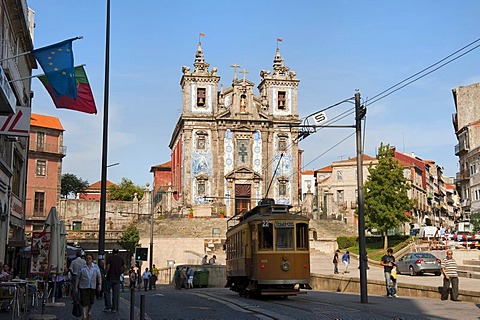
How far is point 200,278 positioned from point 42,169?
30477mm

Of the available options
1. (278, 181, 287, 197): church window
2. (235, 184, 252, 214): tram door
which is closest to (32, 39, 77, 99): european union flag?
(235, 184, 252, 214): tram door

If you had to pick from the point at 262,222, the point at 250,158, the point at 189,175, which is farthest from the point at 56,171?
the point at 262,222

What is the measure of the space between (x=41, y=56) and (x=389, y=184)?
41174 millimetres

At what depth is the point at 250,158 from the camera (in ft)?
238

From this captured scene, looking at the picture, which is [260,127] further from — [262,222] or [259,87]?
[262,222]

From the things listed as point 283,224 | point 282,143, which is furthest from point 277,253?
point 282,143

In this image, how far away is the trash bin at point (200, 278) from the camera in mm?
43094

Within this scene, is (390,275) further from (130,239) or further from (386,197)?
(130,239)

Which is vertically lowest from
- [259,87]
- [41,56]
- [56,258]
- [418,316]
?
[418,316]

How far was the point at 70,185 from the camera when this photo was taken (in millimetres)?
92000

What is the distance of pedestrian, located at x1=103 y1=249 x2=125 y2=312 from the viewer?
17.5m

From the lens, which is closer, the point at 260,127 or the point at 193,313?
the point at 193,313

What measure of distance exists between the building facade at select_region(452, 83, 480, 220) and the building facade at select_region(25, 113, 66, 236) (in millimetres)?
42104

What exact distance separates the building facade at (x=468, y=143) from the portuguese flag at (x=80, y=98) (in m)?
54.2
